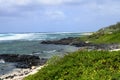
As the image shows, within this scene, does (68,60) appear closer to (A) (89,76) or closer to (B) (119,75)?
(A) (89,76)

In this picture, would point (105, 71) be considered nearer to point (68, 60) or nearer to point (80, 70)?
point (80, 70)

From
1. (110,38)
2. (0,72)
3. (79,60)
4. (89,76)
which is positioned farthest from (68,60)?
(110,38)

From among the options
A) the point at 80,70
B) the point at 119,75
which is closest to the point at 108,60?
the point at 80,70

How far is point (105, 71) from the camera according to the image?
2122 centimetres

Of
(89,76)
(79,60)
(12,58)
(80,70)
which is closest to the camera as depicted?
(89,76)

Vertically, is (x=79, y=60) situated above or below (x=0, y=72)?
above

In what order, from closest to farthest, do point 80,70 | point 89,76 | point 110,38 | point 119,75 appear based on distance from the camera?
point 119,75 → point 89,76 → point 80,70 → point 110,38

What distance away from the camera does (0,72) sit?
165 feet

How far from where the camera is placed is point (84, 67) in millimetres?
22984

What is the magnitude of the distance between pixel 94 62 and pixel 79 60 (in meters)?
1.15

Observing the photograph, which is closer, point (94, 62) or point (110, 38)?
point (94, 62)

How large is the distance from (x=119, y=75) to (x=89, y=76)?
210 cm

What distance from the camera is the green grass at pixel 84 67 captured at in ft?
68.9

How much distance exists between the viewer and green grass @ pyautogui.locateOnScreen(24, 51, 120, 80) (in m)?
21.0
